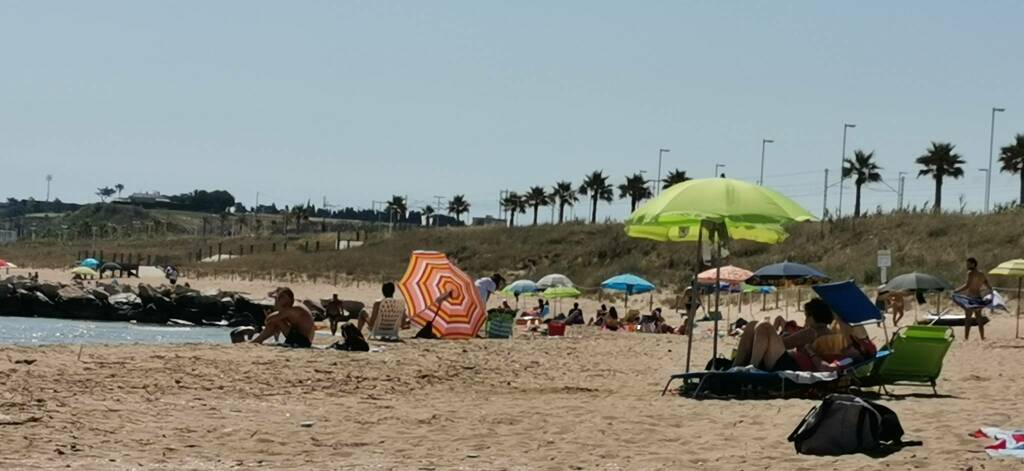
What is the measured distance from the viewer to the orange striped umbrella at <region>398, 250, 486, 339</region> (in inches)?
781

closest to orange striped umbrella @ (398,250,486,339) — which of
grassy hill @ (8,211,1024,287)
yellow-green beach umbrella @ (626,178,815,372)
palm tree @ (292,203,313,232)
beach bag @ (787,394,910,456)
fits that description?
yellow-green beach umbrella @ (626,178,815,372)

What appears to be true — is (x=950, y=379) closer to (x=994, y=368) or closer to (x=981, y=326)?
(x=994, y=368)

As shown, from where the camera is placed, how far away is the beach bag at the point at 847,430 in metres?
8.34

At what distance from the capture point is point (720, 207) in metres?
12.0

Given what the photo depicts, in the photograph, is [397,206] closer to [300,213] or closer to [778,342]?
[300,213]

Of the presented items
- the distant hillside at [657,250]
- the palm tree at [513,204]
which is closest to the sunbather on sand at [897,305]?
the distant hillside at [657,250]

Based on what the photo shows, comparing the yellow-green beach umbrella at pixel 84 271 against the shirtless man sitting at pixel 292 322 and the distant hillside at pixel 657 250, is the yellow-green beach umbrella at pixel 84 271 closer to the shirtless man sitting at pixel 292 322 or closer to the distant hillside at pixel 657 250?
the distant hillside at pixel 657 250

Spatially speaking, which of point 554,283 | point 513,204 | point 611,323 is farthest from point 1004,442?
point 513,204

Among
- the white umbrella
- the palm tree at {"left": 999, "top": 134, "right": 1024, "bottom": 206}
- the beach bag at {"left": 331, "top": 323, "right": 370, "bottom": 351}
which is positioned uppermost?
the palm tree at {"left": 999, "top": 134, "right": 1024, "bottom": 206}

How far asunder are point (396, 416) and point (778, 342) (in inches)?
137

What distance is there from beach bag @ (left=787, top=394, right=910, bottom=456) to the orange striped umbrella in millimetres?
11634

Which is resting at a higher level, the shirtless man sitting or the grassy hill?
the grassy hill

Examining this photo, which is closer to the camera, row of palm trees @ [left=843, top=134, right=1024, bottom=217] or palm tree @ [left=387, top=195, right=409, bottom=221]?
row of palm trees @ [left=843, top=134, right=1024, bottom=217]

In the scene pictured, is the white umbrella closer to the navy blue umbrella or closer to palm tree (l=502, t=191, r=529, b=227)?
the navy blue umbrella
